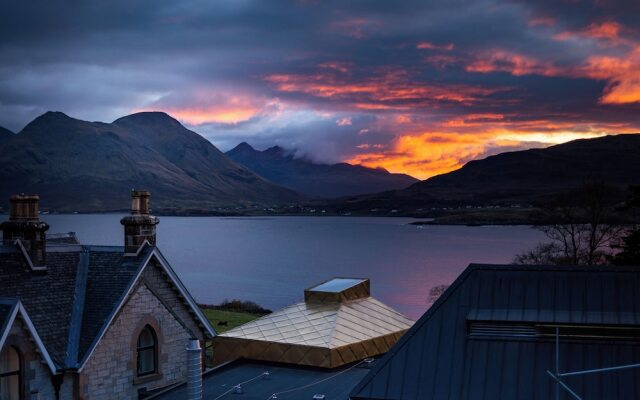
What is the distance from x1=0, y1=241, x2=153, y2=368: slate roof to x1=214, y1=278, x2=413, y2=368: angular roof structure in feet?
20.0

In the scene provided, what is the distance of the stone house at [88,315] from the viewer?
2433 cm

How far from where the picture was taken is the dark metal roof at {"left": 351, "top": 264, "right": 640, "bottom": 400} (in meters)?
19.2

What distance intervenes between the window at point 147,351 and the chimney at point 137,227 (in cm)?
316

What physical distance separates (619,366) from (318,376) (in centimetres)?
1328

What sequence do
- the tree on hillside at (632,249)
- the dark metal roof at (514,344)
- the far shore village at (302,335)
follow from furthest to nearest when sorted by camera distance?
the tree on hillside at (632,249) < the far shore village at (302,335) < the dark metal roof at (514,344)

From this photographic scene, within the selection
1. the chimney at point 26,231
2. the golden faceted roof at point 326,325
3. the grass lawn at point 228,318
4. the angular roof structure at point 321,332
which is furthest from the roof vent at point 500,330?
the grass lawn at point 228,318

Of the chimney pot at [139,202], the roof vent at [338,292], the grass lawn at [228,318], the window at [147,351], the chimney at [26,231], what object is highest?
the chimney pot at [139,202]

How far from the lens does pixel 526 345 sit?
20.1 metres

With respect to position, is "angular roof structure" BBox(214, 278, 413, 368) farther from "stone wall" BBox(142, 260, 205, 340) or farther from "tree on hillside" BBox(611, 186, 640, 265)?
"tree on hillside" BBox(611, 186, 640, 265)

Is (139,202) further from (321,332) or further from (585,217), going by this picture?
(585,217)

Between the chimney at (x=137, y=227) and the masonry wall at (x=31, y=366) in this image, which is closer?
the masonry wall at (x=31, y=366)

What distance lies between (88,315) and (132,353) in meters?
2.18

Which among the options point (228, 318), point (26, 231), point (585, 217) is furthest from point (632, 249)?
point (26, 231)

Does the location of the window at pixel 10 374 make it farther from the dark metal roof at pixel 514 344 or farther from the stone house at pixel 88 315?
the dark metal roof at pixel 514 344
